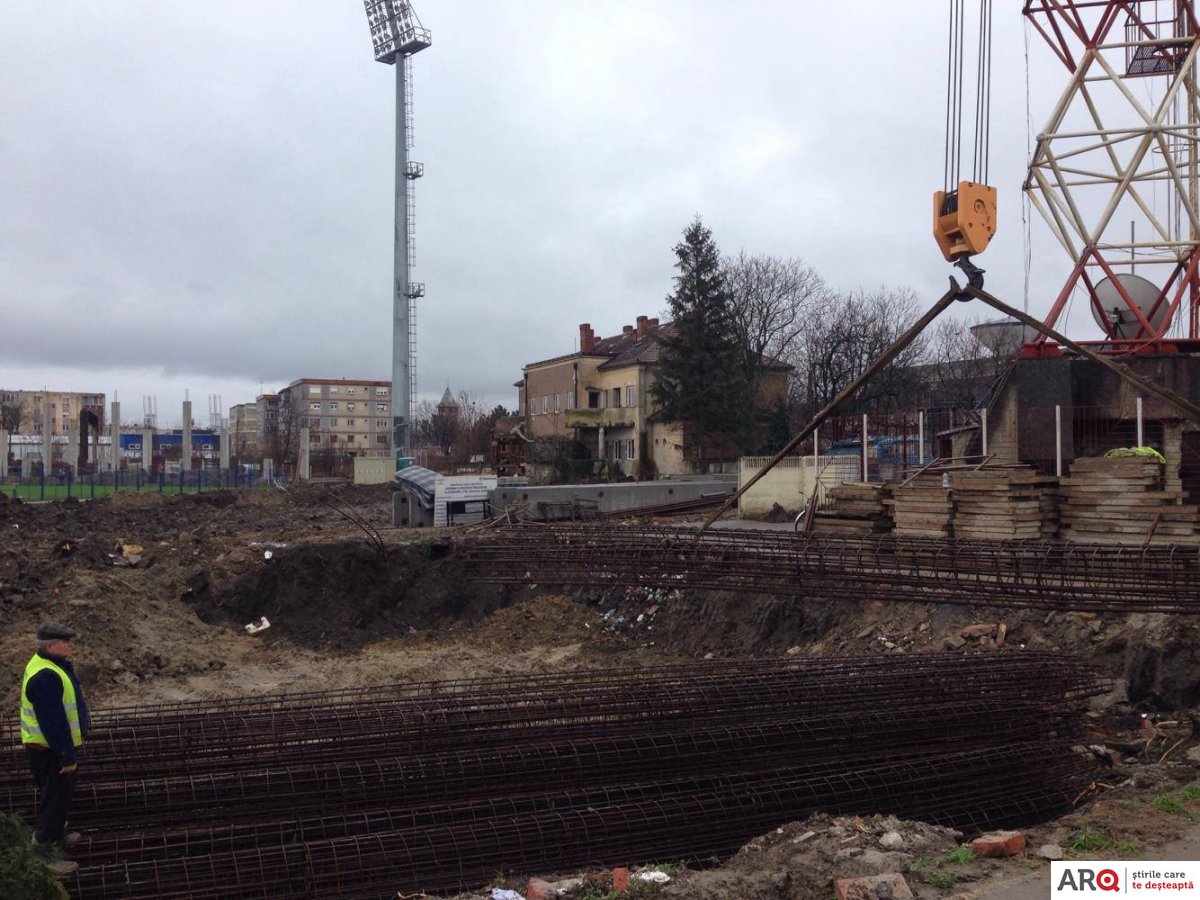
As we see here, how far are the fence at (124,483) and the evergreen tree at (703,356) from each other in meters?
22.3

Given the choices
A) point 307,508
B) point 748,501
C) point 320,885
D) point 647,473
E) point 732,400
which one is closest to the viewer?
point 320,885

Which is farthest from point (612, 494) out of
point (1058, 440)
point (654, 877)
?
point (654, 877)

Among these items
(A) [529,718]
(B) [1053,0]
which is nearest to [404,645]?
(A) [529,718]

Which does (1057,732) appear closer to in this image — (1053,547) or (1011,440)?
(1053,547)

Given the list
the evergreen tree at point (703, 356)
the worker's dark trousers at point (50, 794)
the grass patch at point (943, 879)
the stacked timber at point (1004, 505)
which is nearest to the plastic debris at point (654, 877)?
the grass patch at point (943, 879)

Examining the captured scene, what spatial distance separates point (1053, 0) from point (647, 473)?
28705mm

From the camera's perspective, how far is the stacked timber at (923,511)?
1438 centimetres

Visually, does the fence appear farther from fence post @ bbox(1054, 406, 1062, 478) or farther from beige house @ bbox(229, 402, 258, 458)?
beige house @ bbox(229, 402, 258, 458)

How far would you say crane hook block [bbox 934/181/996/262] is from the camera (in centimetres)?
1001

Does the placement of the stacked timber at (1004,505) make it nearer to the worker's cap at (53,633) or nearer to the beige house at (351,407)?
the worker's cap at (53,633)

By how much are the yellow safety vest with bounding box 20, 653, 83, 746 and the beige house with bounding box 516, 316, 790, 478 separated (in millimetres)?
35026

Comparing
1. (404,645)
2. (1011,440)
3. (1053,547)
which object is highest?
(1011,440)

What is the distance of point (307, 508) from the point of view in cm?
3578

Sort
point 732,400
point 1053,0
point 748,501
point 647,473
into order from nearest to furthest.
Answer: point 1053,0 → point 748,501 → point 732,400 → point 647,473
